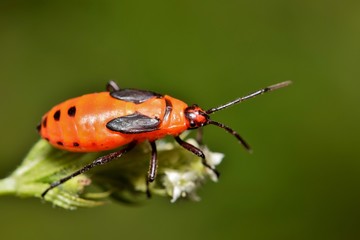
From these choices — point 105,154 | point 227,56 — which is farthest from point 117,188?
point 227,56

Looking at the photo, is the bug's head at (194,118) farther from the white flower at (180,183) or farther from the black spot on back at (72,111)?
the black spot on back at (72,111)

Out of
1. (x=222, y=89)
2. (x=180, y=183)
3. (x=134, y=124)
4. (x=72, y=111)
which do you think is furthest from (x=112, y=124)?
(x=222, y=89)

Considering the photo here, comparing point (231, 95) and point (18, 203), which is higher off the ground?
point (231, 95)

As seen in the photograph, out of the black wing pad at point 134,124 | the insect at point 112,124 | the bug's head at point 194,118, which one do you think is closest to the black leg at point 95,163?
the insect at point 112,124

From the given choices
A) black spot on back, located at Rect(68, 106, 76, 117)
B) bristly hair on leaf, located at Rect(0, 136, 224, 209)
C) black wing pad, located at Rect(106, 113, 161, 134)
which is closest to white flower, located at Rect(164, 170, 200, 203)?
bristly hair on leaf, located at Rect(0, 136, 224, 209)

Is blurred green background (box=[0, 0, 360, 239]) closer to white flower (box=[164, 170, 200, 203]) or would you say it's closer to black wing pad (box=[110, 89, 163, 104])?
white flower (box=[164, 170, 200, 203])

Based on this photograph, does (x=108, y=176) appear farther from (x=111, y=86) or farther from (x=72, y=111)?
(x=111, y=86)

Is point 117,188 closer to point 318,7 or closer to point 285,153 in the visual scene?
point 285,153
